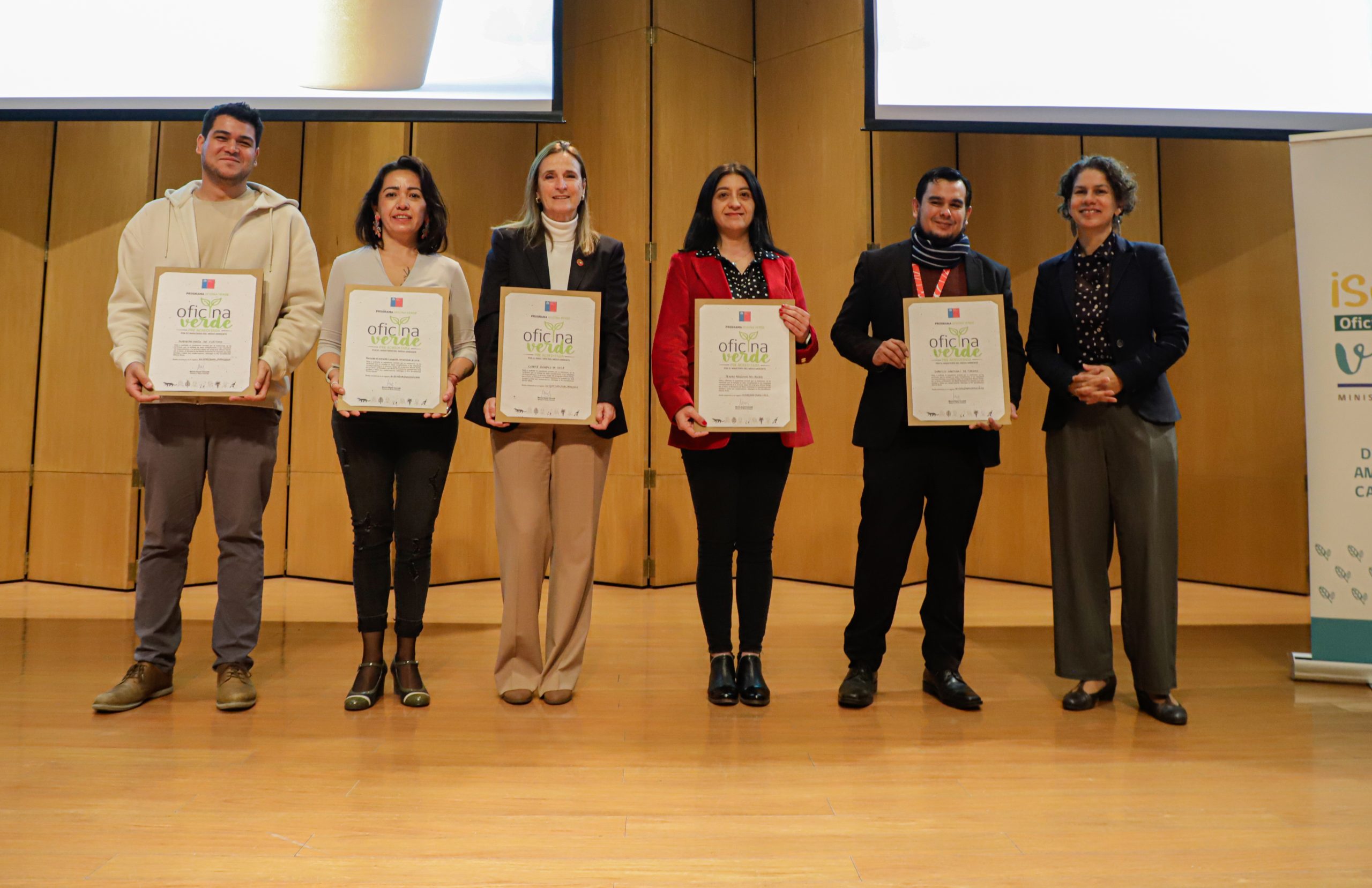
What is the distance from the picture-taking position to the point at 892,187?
4.87 meters

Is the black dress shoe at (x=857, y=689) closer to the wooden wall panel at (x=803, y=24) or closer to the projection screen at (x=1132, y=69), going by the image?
the projection screen at (x=1132, y=69)

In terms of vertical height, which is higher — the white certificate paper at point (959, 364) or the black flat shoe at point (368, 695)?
the white certificate paper at point (959, 364)

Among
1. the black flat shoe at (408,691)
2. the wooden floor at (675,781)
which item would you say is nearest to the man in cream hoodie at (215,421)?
the wooden floor at (675,781)

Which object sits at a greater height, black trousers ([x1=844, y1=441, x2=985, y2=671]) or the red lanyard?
the red lanyard

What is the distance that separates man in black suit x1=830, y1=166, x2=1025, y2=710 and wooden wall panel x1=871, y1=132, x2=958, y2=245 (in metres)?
2.23

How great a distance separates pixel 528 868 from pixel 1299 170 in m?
3.26

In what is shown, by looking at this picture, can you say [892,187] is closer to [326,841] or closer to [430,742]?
[430,742]

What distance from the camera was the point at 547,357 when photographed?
8.14 ft

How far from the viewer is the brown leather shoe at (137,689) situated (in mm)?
2414

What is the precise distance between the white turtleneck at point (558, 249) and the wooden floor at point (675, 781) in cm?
124

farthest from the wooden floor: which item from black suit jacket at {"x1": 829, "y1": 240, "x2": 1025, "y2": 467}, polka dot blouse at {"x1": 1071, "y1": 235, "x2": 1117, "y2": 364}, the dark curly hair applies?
the dark curly hair

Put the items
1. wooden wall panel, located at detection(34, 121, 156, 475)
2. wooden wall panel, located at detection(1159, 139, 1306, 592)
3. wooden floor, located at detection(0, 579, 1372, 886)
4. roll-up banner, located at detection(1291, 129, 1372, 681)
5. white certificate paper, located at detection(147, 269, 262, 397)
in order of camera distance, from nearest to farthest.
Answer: wooden floor, located at detection(0, 579, 1372, 886) → white certificate paper, located at detection(147, 269, 262, 397) → roll-up banner, located at detection(1291, 129, 1372, 681) → wooden wall panel, located at detection(34, 121, 156, 475) → wooden wall panel, located at detection(1159, 139, 1306, 592)

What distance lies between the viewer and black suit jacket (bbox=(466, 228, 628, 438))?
2553mm

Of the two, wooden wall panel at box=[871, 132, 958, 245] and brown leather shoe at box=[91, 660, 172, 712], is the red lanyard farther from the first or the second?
brown leather shoe at box=[91, 660, 172, 712]
